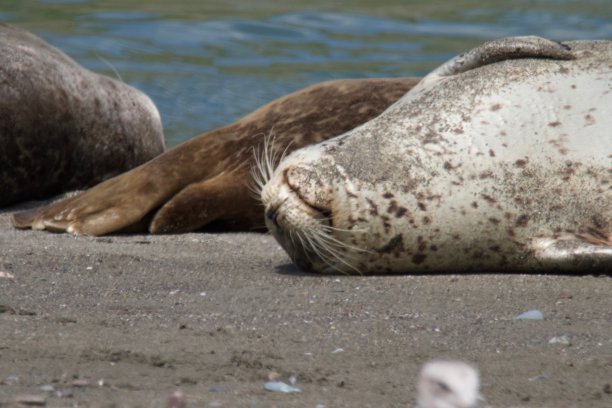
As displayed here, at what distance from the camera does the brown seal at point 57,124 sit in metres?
7.63

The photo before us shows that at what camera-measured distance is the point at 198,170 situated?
643cm

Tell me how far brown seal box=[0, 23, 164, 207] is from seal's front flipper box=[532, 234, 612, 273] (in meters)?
3.60

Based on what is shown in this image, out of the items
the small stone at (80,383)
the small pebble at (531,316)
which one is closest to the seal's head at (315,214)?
the small pebble at (531,316)

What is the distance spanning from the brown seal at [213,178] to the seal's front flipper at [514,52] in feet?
2.81

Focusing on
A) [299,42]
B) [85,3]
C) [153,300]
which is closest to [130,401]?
[153,300]

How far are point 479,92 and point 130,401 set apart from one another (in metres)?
2.82

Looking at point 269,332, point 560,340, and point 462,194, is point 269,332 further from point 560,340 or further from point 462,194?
point 462,194

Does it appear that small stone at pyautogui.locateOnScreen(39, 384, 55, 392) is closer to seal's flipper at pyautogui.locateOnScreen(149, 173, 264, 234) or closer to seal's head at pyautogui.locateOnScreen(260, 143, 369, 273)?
seal's head at pyautogui.locateOnScreen(260, 143, 369, 273)

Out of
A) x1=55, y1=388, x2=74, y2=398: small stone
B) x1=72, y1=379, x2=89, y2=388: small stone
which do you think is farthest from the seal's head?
x1=55, y1=388, x2=74, y2=398: small stone

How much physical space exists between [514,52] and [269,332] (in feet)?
7.13

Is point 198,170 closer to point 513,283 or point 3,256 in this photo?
point 3,256

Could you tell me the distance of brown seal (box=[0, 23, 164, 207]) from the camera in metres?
7.63

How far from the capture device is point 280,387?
10.6ft

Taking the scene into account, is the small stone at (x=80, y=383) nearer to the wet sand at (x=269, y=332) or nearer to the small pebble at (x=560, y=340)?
the wet sand at (x=269, y=332)
